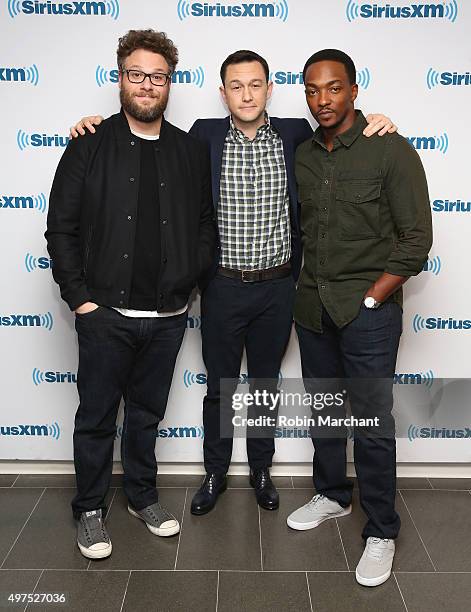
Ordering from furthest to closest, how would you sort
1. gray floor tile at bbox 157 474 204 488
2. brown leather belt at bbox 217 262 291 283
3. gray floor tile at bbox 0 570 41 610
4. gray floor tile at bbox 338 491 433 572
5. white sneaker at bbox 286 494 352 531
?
gray floor tile at bbox 157 474 204 488, white sneaker at bbox 286 494 352 531, brown leather belt at bbox 217 262 291 283, gray floor tile at bbox 338 491 433 572, gray floor tile at bbox 0 570 41 610

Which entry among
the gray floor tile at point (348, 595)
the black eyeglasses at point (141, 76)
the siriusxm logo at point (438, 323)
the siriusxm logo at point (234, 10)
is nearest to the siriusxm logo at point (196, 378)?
the siriusxm logo at point (438, 323)

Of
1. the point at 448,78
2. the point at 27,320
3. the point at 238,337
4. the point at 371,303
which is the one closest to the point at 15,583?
the point at 27,320

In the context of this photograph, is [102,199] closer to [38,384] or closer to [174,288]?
[174,288]

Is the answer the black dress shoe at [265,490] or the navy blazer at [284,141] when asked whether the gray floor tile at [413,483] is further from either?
the navy blazer at [284,141]

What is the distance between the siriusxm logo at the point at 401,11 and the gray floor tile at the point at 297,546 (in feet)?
6.66

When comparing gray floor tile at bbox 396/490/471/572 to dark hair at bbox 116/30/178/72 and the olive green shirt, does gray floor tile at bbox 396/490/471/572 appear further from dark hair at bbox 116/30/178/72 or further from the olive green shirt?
dark hair at bbox 116/30/178/72

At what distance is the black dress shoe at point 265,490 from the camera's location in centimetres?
275

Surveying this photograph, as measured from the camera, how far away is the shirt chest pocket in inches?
87.5

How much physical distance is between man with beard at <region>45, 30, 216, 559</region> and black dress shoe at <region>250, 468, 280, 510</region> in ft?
2.24

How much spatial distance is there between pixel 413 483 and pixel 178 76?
2.06 m

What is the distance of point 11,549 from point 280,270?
58.0 inches

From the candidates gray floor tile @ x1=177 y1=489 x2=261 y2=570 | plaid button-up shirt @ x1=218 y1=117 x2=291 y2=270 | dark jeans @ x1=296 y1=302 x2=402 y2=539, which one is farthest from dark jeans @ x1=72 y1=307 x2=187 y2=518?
dark jeans @ x1=296 y1=302 x2=402 y2=539

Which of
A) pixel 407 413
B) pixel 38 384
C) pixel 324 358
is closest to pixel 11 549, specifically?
pixel 38 384

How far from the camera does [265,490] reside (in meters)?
2.79
